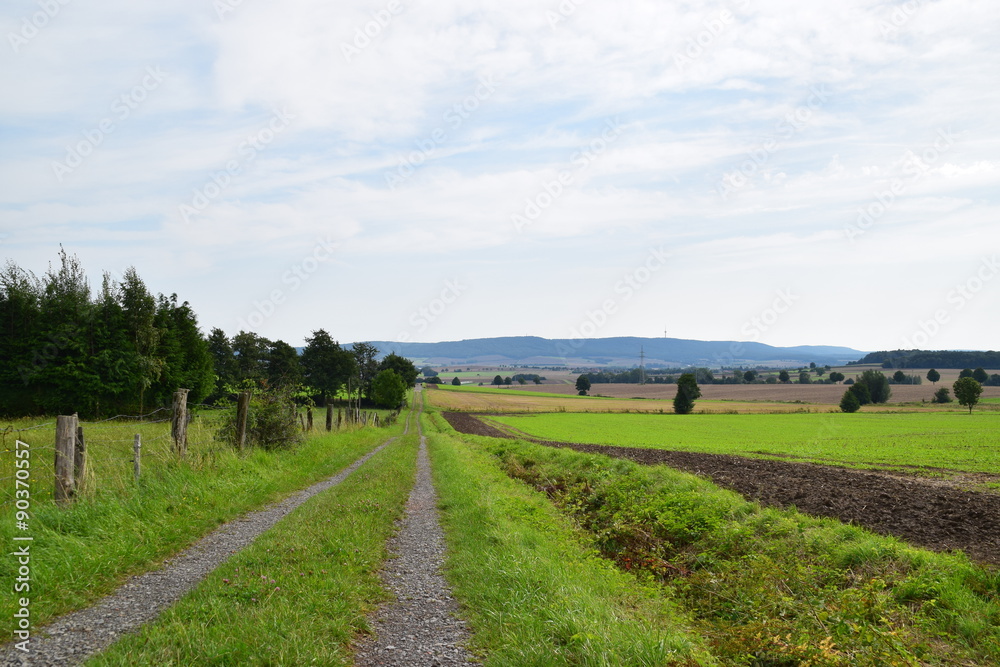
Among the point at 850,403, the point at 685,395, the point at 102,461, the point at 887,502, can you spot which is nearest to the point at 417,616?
the point at 102,461

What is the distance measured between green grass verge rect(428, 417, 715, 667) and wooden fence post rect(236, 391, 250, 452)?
312 inches

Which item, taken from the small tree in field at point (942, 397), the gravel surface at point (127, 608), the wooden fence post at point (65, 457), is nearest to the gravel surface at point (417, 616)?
the gravel surface at point (127, 608)

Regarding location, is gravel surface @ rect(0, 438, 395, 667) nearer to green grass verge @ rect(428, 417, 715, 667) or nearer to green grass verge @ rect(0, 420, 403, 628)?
green grass verge @ rect(0, 420, 403, 628)

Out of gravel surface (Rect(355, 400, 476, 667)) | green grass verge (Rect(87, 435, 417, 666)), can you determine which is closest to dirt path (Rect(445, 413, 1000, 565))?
gravel surface (Rect(355, 400, 476, 667))

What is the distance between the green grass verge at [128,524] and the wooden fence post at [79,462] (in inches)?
14.2

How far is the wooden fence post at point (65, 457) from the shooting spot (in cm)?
960

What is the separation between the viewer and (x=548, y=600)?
643cm

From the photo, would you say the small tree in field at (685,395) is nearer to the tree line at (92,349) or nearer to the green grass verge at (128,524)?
the tree line at (92,349)

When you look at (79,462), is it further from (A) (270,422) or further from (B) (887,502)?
(B) (887,502)

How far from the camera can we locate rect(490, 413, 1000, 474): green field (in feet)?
95.3

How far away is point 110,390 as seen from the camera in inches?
2040

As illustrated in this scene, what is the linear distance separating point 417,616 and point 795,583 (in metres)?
5.62

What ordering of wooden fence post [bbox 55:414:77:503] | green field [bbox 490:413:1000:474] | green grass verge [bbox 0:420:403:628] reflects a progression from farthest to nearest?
green field [bbox 490:413:1000:474], wooden fence post [bbox 55:414:77:503], green grass verge [bbox 0:420:403:628]

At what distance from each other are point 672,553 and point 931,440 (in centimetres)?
3933
